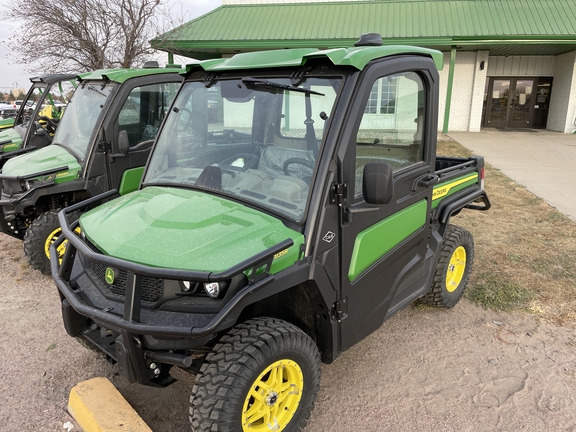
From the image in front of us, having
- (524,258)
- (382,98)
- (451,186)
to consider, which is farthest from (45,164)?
(524,258)

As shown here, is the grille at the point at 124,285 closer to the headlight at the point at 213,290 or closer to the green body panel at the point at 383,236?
the headlight at the point at 213,290

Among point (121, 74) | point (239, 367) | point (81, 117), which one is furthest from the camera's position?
point (81, 117)

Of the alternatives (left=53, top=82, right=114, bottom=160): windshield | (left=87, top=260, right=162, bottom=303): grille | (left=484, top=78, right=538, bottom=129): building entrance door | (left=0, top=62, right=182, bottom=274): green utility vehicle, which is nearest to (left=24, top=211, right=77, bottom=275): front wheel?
(left=0, top=62, right=182, bottom=274): green utility vehicle

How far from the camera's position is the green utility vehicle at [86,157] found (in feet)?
16.1

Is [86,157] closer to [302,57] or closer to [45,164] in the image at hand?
[45,164]

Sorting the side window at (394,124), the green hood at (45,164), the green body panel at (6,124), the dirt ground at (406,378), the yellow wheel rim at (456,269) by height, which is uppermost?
the side window at (394,124)

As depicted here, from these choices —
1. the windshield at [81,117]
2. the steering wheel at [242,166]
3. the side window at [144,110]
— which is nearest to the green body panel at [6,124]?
the windshield at [81,117]

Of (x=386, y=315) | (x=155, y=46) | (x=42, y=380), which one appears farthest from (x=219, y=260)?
(x=155, y=46)

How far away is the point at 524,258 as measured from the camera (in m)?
5.55

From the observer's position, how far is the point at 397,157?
124 inches

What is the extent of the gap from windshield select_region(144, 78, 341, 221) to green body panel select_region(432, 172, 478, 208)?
149cm

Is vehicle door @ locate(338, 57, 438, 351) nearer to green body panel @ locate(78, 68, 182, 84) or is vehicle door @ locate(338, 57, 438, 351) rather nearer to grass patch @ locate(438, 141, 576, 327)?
grass patch @ locate(438, 141, 576, 327)

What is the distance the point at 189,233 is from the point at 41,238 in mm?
3253

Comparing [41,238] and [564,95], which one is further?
[564,95]
